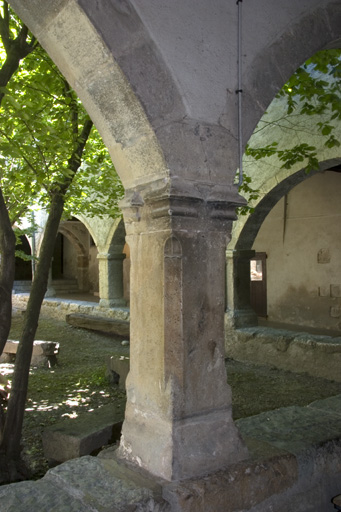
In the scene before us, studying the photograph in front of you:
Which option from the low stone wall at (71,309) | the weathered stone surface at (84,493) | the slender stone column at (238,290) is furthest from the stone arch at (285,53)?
the low stone wall at (71,309)

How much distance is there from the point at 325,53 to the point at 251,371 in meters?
4.28

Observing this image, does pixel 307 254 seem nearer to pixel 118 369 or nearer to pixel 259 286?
pixel 259 286

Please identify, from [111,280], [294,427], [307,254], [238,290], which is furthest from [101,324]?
[294,427]

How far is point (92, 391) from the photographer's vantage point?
5.79 meters

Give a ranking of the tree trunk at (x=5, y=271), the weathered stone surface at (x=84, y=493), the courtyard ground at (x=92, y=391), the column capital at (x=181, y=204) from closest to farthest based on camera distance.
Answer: the weathered stone surface at (x=84, y=493) → the column capital at (x=181, y=204) → the tree trunk at (x=5, y=271) → the courtyard ground at (x=92, y=391)

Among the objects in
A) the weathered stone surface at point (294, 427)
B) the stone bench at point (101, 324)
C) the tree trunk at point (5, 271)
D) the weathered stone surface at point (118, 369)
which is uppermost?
the tree trunk at point (5, 271)

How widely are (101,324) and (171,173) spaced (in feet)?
24.2

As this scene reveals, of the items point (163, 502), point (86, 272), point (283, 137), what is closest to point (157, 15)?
point (163, 502)

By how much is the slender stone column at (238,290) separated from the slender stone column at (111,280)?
3663 mm

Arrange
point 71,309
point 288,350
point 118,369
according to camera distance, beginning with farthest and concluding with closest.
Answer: point 71,309 → point 288,350 → point 118,369

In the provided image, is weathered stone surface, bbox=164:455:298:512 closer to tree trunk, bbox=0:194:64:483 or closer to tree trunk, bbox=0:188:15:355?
tree trunk, bbox=0:188:15:355

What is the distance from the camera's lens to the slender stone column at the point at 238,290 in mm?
7129

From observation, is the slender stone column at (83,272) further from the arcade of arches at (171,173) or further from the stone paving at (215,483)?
the arcade of arches at (171,173)

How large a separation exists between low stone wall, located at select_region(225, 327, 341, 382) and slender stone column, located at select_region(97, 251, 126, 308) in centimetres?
369
